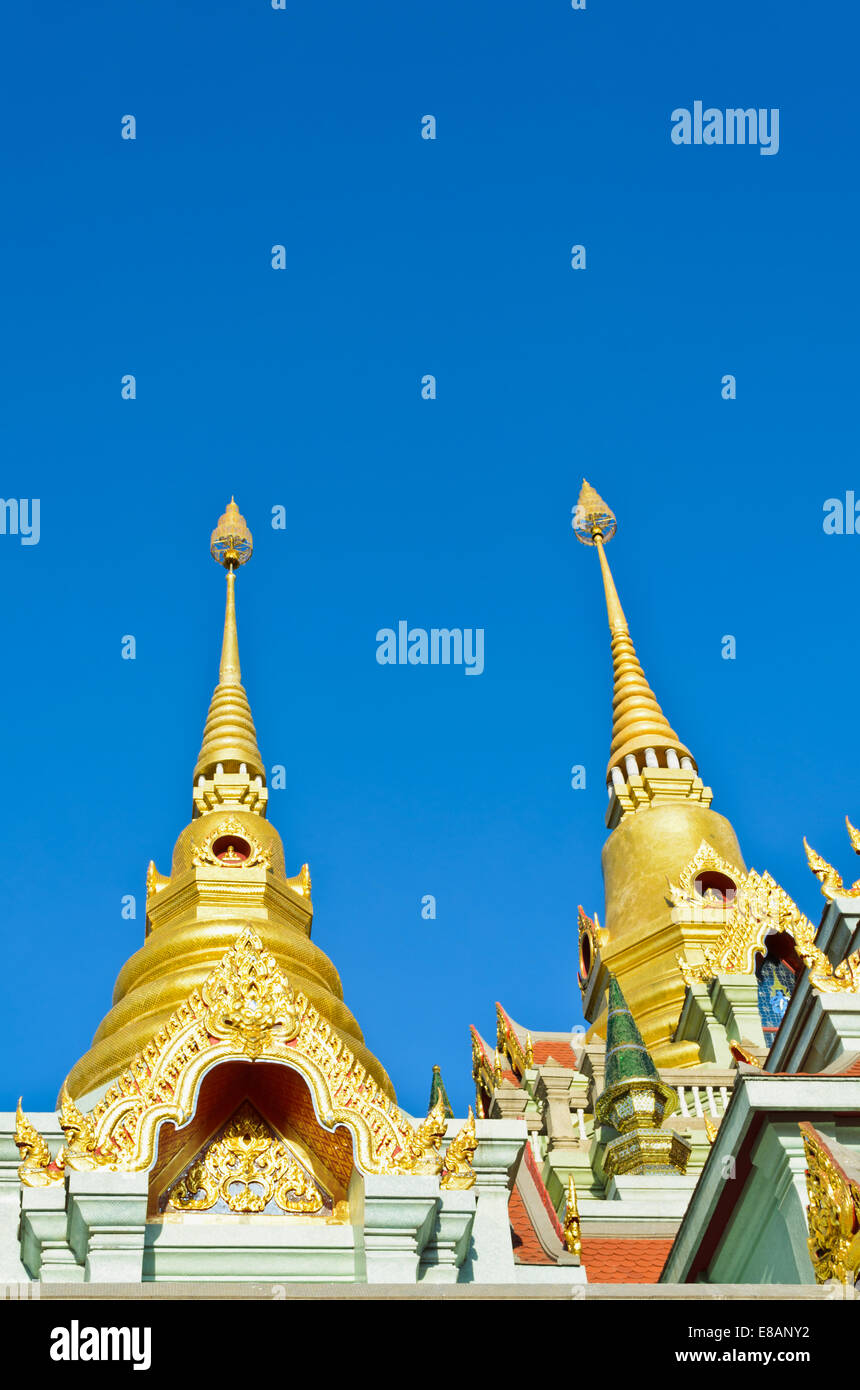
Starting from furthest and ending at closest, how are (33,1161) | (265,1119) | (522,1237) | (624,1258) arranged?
1. (624,1258)
2. (522,1237)
3. (265,1119)
4. (33,1161)

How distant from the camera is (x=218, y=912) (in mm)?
27609

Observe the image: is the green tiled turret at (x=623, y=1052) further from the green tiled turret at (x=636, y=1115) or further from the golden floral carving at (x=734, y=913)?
the golden floral carving at (x=734, y=913)

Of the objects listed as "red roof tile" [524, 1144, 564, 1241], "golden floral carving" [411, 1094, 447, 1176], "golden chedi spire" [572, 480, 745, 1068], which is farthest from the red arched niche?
"golden chedi spire" [572, 480, 745, 1068]

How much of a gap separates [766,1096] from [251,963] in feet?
13.3

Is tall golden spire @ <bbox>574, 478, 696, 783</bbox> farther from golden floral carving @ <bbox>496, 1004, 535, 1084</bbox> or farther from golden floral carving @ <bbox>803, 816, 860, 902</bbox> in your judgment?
golden floral carving @ <bbox>803, 816, 860, 902</bbox>

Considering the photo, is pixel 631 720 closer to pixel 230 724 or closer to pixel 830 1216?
pixel 230 724

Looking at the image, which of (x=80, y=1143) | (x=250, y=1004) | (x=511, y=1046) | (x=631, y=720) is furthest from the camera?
(x=631, y=720)

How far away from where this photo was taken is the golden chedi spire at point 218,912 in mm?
22562

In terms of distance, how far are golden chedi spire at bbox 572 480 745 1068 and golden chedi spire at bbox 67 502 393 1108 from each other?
24.8 feet

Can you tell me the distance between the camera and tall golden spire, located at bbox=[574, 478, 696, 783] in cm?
4238

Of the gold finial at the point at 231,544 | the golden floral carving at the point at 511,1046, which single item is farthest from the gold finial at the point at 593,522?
the golden floral carving at the point at 511,1046

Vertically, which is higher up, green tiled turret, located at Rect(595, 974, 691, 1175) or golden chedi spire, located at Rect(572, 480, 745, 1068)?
golden chedi spire, located at Rect(572, 480, 745, 1068)

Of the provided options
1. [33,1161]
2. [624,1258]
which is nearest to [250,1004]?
[33,1161]

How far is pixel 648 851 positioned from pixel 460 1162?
25.5 metres
